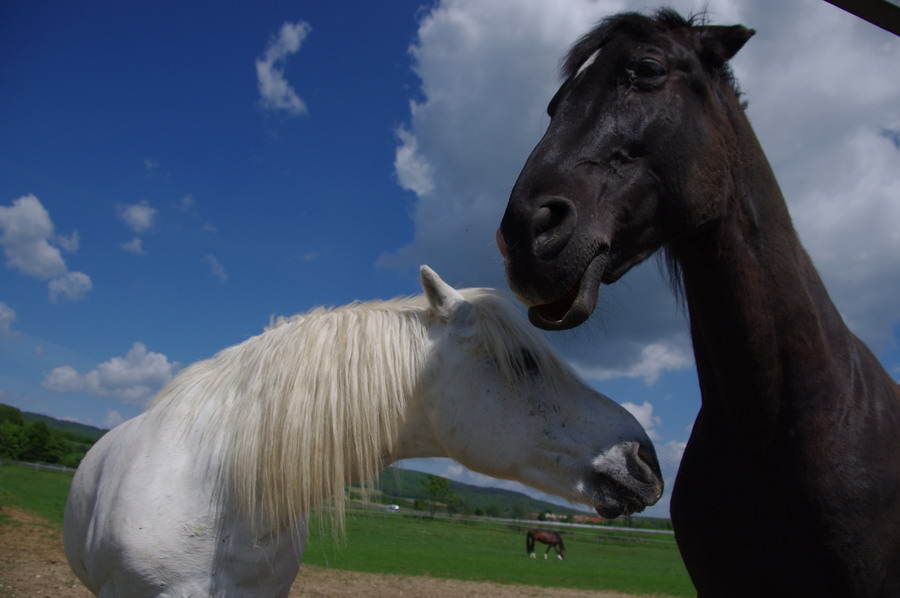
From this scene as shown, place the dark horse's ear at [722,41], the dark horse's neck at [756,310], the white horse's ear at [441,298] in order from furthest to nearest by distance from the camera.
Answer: the white horse's ear at [441,298] < the dark horse's ear at [722,41] < the dark horse's neck at [756,310]

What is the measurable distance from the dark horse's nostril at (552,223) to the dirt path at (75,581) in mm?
9164

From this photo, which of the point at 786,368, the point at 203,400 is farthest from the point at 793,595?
the point at 203,400

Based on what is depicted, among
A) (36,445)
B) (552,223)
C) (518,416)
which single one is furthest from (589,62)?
(36,445)

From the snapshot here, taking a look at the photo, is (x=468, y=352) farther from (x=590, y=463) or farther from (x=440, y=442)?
(x=590, y=463)

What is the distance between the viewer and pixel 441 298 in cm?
292

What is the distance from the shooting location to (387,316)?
3064mm

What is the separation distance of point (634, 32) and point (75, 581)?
11148mm

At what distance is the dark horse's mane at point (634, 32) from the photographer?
2.13 metres

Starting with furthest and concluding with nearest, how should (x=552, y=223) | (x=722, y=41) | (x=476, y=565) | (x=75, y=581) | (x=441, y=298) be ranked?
(x=476, y=565) → (x=75, y=581) → (x=441, y=298) → (x=722, y=41) → (x=552, y=223)

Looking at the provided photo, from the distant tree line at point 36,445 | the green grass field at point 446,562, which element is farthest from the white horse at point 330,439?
the distant tree line at point 36,445

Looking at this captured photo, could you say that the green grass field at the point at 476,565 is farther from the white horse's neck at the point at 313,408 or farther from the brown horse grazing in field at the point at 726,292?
the brown horse grazing in field at the point at 726,292

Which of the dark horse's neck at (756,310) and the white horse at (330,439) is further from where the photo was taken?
the white horse at (330,439)

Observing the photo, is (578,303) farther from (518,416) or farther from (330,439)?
(330,439)

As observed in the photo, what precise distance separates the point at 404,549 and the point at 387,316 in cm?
2259
